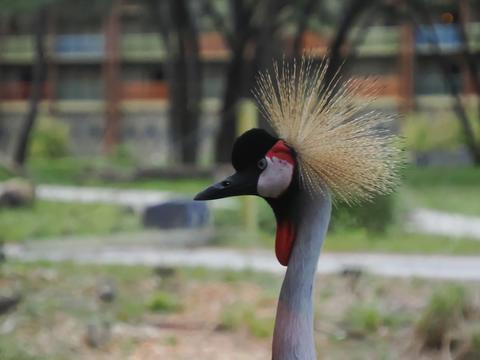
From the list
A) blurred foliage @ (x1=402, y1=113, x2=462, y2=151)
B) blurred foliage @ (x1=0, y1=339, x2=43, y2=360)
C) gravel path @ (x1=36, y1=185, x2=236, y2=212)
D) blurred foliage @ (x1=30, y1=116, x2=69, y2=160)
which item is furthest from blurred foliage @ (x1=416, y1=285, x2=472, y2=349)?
blurred foliage @ (x1=30, y1=116, x2=69, y2=160)

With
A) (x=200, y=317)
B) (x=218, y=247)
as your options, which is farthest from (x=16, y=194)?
(x=200, y=317)

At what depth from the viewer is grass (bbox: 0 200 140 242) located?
1058cm

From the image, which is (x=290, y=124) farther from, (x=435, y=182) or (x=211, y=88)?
(x=211, y=88)

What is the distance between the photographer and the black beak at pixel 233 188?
242 cm

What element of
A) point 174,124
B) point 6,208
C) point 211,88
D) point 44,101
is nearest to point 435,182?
point 174,124

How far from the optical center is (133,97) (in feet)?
127

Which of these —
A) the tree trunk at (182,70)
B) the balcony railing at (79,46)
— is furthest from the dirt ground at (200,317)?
the balcony railing at (79,46)

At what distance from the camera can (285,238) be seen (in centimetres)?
250

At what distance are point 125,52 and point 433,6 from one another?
2041cm

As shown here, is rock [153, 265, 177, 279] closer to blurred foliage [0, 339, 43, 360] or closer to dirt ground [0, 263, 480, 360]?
dirt ground [0, 263, 480, 360]

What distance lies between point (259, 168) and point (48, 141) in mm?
30201

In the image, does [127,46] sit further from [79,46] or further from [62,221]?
[62,221]

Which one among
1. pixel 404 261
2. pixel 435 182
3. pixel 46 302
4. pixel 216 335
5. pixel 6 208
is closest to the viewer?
pixel 216 335

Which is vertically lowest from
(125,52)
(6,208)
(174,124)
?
(6,208)
